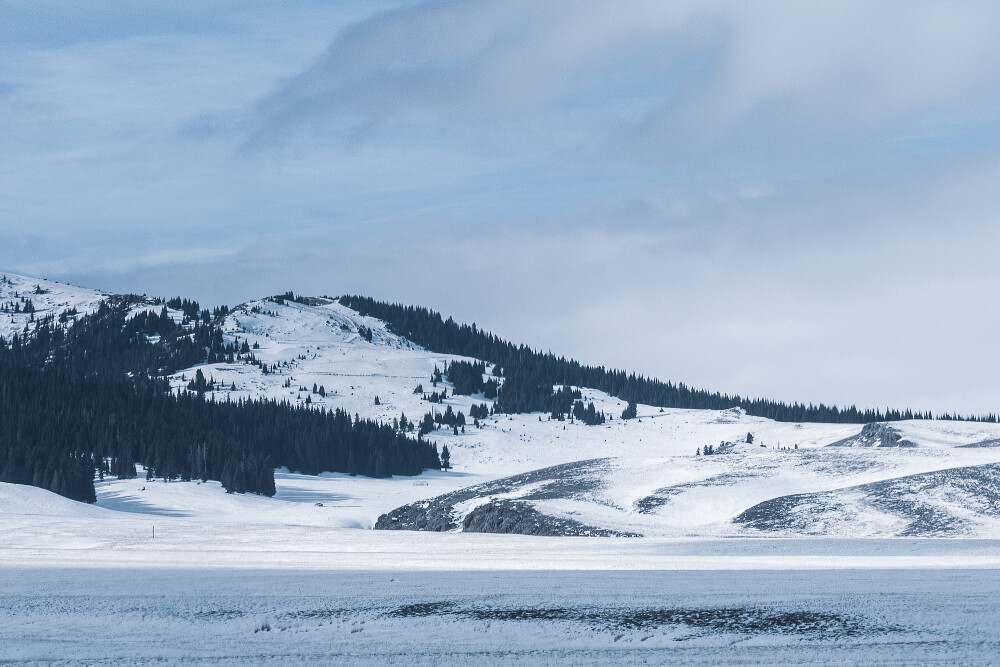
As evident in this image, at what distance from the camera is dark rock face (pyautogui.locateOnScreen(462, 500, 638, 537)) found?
4812 centimetres

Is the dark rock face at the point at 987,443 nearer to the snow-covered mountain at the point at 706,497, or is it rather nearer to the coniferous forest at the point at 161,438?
the snow-covered mountain at the point at 706,497

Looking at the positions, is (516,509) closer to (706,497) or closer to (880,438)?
(706,497)

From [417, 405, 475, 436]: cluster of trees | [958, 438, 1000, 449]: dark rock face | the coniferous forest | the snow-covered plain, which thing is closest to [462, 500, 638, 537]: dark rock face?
the snow-covered plain

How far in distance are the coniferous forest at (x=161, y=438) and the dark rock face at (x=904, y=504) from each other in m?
54.1

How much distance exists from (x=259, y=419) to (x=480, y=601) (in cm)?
12494

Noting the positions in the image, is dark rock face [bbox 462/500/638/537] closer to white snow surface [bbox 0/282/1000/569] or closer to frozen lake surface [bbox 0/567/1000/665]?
white snow surface [bbox 0/282/1000/569]

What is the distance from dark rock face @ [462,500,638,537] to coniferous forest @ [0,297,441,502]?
40296 millimetres

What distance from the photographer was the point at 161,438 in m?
112

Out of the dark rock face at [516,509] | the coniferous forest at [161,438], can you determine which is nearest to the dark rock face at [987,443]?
the dark rock face at [516,509]

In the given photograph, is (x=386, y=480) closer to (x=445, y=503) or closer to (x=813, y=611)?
(x=445, y=503)

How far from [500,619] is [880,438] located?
77074mm

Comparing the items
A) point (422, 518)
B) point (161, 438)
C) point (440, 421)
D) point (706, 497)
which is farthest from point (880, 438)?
point (440, 421)

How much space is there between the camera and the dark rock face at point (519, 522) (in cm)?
4812

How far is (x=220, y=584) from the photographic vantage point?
24.7 m
